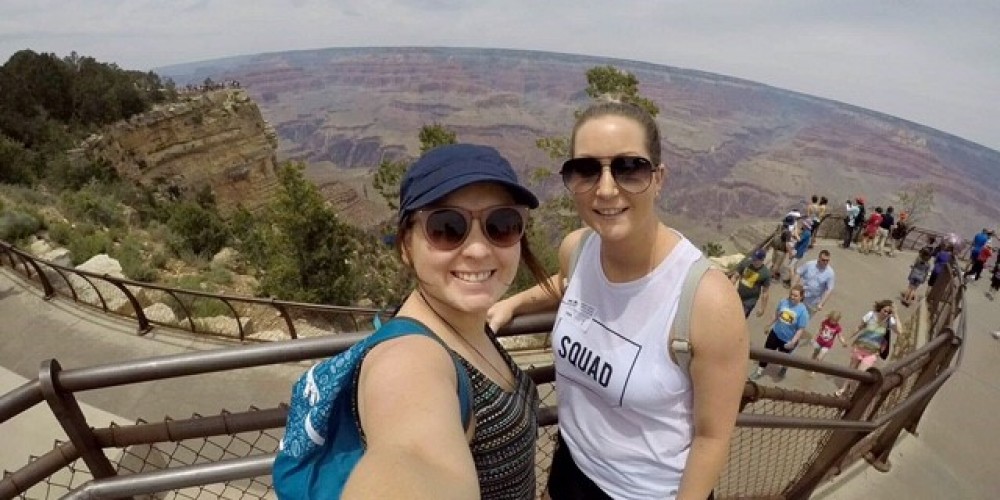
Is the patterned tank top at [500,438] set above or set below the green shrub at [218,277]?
above

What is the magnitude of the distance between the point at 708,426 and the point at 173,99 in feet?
135

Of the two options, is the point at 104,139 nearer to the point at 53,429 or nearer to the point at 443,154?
the point at 53,429

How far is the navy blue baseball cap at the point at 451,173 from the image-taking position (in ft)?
4.01

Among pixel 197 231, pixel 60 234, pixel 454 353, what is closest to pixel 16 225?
pixel 60 234

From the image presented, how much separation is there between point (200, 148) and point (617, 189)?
3798 centimetres

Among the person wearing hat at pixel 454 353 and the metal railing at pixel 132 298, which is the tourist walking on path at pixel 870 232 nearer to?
the metal railing at pixel 132 298

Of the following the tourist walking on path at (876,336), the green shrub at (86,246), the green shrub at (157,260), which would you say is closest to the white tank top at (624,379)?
the tourist walking on path at (876,336)

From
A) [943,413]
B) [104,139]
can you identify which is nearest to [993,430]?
[943,413]

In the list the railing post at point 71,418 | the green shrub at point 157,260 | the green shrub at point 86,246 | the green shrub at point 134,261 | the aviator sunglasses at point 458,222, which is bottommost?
the green shrub at point 157,260

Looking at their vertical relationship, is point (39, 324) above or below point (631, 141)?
below

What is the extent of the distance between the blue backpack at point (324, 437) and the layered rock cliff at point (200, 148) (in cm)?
3184

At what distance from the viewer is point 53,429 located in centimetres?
432

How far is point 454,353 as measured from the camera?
1192 mm

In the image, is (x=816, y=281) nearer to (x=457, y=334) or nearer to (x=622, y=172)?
(x=622, y=172)
